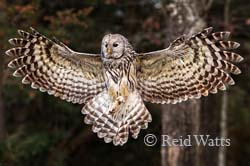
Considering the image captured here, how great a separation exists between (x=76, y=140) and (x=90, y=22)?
2475 millimetres

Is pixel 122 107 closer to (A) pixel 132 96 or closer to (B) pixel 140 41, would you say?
(A) pixel 132 96

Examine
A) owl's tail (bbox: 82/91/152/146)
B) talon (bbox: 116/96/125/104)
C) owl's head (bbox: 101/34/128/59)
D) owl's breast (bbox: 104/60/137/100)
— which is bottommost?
owl's tail (bbox: 82/91/152/146)

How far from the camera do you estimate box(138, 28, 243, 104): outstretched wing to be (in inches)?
188

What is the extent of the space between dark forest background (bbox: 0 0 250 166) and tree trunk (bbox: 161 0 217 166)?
0.45 metres

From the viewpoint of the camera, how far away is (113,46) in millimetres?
4664

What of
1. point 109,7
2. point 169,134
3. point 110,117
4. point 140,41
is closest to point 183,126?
point 169,134

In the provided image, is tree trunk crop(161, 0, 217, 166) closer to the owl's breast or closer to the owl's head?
the owl's breast

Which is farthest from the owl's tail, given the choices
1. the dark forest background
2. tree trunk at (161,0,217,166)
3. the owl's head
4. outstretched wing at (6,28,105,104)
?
the dark forest background

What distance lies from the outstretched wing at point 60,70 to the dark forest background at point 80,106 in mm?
2541

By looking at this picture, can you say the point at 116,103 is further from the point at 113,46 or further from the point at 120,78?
the point at 113,46

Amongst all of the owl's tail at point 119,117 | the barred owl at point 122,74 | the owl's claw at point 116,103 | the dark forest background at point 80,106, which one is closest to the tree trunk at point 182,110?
the dark forest background at point 80,106

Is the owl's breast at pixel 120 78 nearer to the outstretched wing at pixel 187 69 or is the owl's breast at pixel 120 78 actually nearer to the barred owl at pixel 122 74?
the barred owl at pixel 122 74

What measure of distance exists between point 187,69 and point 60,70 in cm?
100

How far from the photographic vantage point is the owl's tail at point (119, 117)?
493 centimetres
